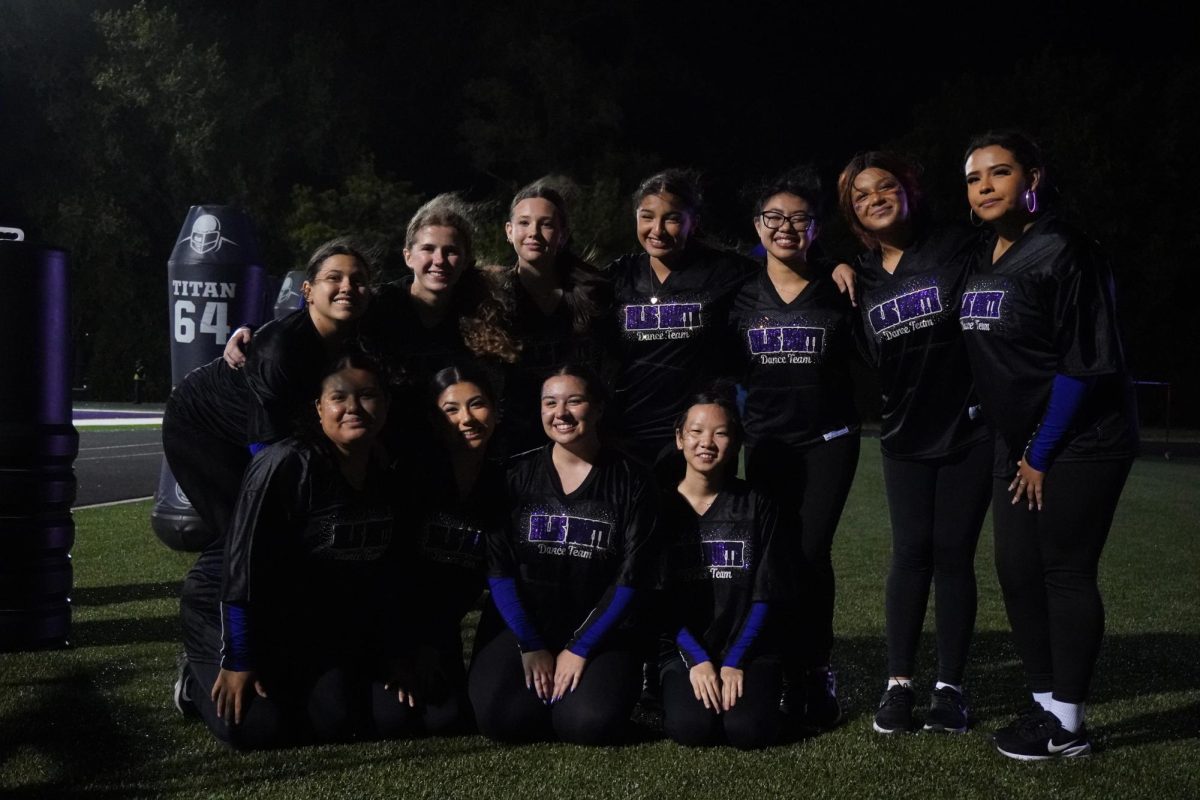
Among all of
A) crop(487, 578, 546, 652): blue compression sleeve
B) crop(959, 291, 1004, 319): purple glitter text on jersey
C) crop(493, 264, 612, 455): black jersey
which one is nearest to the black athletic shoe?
crop(487, 578, 546, 652): blue compression sleeve

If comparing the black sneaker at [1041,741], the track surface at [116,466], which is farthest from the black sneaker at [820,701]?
the track surface at [116,466]

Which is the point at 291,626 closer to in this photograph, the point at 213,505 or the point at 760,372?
the point at 213,505

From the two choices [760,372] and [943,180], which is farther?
[943,180]

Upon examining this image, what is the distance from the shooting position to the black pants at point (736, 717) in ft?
12.4

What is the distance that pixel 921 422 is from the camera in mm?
4047

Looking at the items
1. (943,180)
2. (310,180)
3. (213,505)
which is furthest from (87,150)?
(213,505)

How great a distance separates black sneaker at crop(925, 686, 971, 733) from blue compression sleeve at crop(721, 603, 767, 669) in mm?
684

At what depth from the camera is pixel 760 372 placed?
4277 millimetres

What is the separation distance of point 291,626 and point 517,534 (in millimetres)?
791

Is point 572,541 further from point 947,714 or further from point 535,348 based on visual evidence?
point 947,714

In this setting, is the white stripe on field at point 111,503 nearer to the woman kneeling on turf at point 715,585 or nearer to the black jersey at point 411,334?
the black jersey at point 411,334

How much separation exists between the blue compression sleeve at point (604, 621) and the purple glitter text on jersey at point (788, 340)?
1006 mm

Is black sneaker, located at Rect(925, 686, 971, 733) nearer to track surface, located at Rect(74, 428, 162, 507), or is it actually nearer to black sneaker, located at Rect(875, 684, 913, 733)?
black sneaker, located at Rect(875, 684, 913, 733)

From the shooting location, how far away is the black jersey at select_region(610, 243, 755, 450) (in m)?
4.44
